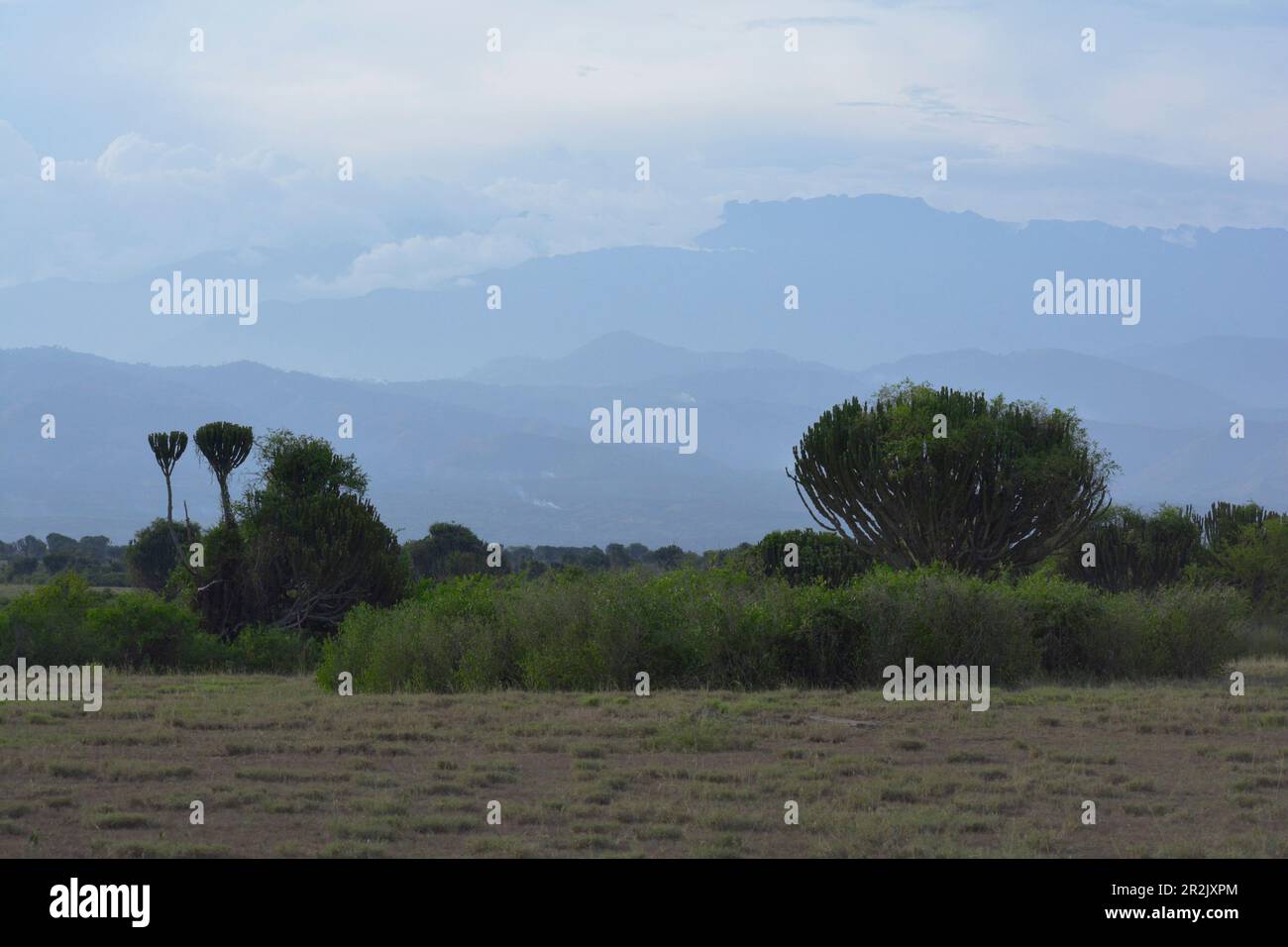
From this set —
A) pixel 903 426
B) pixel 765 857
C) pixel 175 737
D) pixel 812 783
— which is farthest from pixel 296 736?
pixel 903 426

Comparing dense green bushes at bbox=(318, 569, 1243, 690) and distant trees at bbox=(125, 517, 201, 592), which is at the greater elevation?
distant trees at bbox=(125, 517, 201, 592)

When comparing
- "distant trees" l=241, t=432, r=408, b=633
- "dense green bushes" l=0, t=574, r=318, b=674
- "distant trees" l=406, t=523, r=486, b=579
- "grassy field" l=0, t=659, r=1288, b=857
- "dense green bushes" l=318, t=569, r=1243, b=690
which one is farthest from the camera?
"distant trees" l=406, t=523, r=486, b=579

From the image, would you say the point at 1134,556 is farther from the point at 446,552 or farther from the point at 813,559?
the point at 446,552

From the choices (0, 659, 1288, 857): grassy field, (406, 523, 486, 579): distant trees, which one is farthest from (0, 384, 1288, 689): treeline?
(406, 523, 486, 579): distant trees

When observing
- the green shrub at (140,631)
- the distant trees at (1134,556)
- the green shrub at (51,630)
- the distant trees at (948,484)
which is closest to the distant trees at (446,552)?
the distant trees at (1134,556)

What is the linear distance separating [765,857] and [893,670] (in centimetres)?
1170

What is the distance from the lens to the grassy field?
9.55 meters

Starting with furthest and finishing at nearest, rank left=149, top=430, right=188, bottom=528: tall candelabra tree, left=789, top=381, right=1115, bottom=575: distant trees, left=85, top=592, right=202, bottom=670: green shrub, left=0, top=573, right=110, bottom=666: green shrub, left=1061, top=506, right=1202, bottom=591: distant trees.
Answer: left=1061, top=506, right=1202, bottom=591: distant trees, left=149, top=430, right=188, bottom=528: tall candelabra tree, left=789, top=381, right=1115, bottom=575: distant trees, left=85, top=592, right=202, bottom=670: green shrub, left=0, top=573, right=110, bottom=666: green shrub

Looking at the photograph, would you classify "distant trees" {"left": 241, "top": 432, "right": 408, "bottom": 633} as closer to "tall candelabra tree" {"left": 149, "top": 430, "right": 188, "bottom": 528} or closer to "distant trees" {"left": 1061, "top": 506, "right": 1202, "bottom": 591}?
"tall candelabra tree" {"left": 149, "top": 430, "right": 188, "bottom": 528}

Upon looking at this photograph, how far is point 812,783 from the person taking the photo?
1167 cm

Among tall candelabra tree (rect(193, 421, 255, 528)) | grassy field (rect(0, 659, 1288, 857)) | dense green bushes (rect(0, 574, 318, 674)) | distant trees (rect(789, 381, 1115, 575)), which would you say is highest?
tall candelabra tree (rect(193, 421, 255, 528))

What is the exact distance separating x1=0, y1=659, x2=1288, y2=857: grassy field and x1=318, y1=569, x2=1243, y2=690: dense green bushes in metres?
1.83
